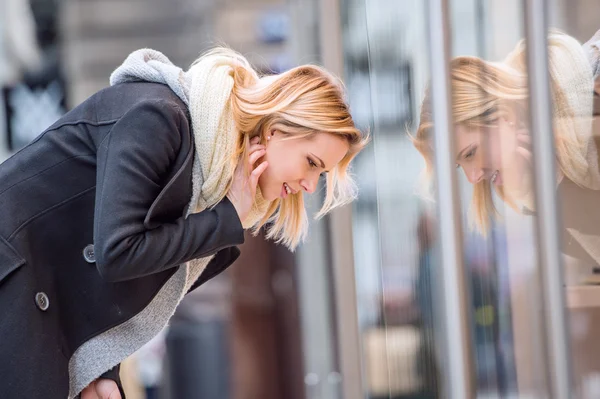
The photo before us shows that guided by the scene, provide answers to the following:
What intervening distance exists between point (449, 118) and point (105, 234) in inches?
27.0

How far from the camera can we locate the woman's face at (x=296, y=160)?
173 centimetres

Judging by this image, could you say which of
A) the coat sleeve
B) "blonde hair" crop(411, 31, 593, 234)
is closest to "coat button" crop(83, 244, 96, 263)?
the coat sleeve

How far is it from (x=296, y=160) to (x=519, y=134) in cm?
40

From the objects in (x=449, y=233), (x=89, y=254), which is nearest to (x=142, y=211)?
(x=89, y=254)

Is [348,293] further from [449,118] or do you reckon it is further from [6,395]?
[6,395]

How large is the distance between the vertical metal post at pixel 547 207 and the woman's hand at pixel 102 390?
81 cm

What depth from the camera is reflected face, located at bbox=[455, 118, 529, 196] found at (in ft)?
5.64

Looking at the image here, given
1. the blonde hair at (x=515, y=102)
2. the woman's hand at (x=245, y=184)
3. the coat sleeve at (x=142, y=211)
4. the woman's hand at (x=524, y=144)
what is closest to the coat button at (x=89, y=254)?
the coat sleeve at (x=142, y=211)

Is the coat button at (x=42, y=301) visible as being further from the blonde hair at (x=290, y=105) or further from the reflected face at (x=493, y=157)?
the reflected face at (x=493, y=157)

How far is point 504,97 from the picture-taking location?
1.73 meters

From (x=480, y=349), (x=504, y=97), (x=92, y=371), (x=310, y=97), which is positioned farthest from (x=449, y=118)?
(x=92, y=371)

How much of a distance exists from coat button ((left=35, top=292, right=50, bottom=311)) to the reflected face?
804 mm

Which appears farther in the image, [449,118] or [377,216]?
[377,216]

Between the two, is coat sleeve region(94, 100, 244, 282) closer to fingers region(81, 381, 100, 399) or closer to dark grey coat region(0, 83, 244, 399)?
dark grey coat region(0, 83, 244, 399)
